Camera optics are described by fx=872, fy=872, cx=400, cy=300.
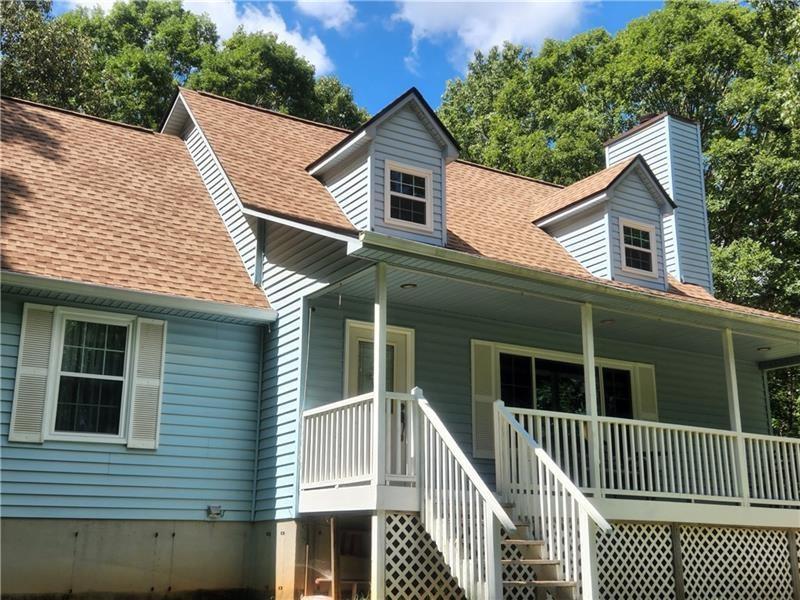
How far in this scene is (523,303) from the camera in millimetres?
12375

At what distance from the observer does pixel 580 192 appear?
15500mm

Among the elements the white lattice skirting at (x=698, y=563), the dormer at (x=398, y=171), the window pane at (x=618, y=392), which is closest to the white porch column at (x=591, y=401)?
the white lattice skirting at (x=698, y=563)

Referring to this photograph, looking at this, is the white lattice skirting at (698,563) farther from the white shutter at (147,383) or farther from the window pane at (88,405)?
the window pane at (88,405)

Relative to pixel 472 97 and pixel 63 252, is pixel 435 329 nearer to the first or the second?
pixel 63 252

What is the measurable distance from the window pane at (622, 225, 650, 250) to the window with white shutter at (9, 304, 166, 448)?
7.86 meters

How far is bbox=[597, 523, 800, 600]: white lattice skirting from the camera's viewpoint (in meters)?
11.1

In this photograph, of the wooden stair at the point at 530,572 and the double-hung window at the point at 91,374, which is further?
the double-hung window at the point at 91,374

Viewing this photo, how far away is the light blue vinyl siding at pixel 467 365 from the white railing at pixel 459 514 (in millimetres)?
2098

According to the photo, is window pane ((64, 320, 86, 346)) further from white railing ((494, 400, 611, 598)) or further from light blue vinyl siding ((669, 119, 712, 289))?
light blue vinyl siding ((669, 119, 712, 289))

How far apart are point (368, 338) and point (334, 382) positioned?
0.95 meters

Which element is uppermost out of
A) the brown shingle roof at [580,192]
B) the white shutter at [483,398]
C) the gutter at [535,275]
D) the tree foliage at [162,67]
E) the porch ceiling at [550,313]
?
the tree foliage at [162,67]

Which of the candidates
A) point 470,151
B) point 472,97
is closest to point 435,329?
point 470,151

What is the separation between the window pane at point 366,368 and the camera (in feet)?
39.1

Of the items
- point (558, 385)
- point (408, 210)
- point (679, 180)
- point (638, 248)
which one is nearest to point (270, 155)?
point (408, 210)
